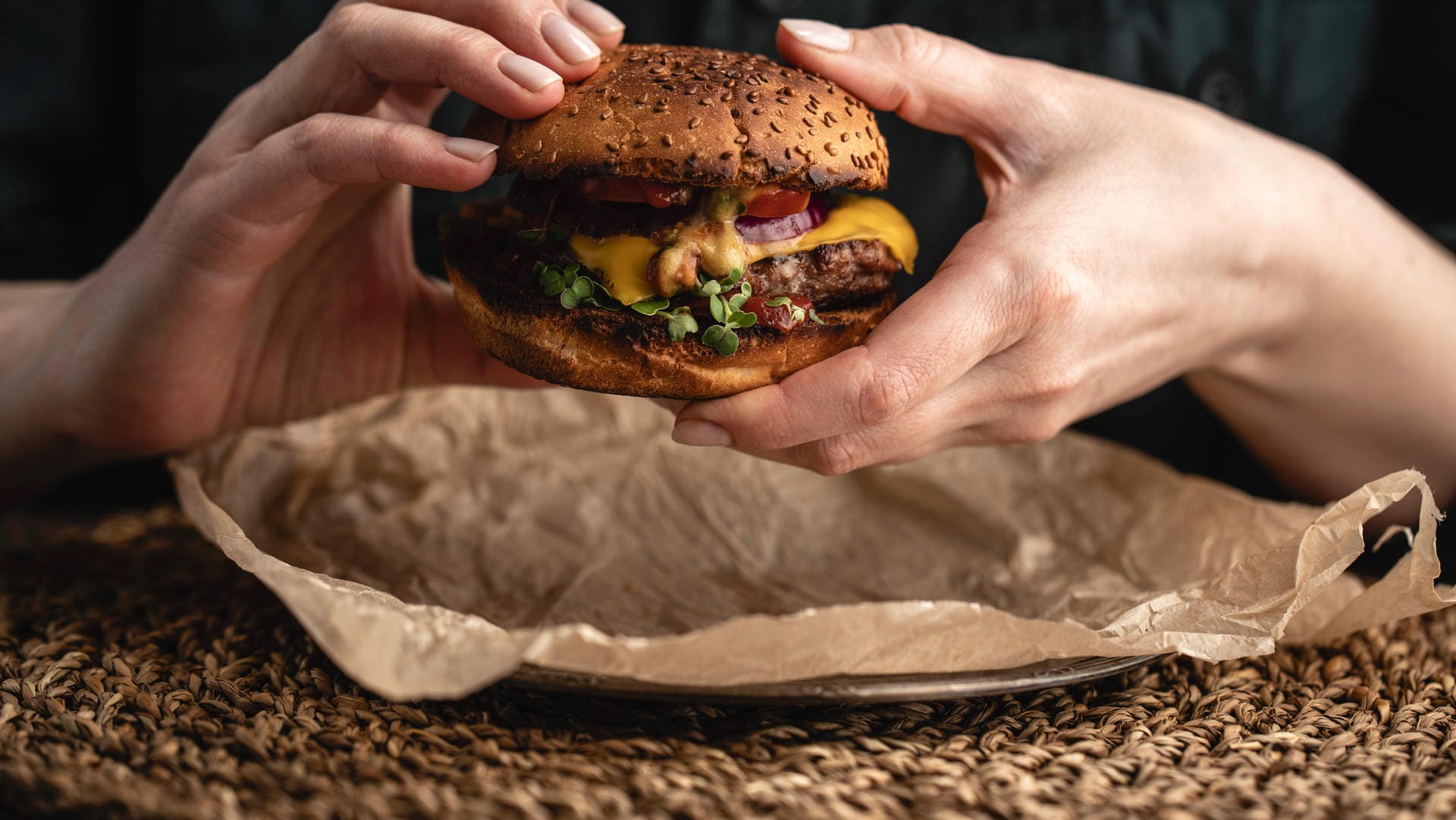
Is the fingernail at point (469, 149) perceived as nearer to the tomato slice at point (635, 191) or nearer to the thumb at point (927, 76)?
the tomato slice at point (635, 191)

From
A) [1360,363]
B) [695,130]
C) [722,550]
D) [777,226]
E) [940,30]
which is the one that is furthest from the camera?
[940,30]

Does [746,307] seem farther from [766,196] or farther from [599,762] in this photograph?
[599,762]

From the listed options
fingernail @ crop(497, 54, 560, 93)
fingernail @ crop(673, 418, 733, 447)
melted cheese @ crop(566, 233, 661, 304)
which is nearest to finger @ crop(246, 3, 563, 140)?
fingernail @ crop(497, 54, 560, 93)

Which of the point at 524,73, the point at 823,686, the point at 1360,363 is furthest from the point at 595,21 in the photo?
the point at 1360,363

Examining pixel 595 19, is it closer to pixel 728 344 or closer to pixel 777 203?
pixel 777 203

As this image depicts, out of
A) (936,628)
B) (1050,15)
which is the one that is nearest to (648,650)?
(936,628)

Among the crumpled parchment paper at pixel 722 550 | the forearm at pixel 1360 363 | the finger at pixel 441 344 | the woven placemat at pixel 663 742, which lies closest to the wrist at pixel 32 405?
the crumpled parchment paper at pixel 722 550
